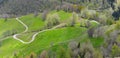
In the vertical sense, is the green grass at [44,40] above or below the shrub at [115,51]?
below

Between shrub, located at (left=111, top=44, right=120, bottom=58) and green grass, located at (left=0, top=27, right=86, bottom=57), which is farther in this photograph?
green grass, located at (left=0, top=27, right=86, bottom=57)

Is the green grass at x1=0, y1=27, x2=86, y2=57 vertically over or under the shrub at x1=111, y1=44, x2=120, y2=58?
under

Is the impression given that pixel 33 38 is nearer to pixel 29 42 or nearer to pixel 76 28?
pixel 29 42

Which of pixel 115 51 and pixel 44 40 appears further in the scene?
pixel 44 40

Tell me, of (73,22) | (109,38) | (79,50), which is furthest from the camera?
(73,22)

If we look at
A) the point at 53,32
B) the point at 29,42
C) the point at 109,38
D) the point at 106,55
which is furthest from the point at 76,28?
the point at 106,55

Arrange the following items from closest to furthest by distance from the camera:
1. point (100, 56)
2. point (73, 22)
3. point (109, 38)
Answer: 1. point (100, 56)
2. point (109, 38)
3. point (73, 22)

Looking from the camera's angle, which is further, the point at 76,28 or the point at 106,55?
the point at 76,28

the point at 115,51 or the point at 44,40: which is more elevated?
the point at 115,51

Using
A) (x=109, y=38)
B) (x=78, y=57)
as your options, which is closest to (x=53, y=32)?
(x=109, y=38)

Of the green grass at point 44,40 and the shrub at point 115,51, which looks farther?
the green grass at point 44,40

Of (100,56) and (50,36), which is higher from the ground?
(100,56)
